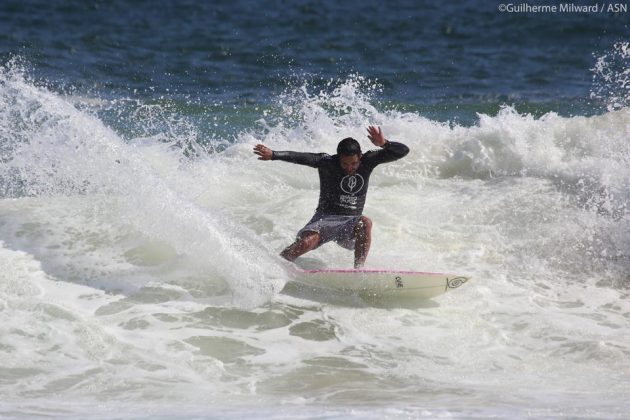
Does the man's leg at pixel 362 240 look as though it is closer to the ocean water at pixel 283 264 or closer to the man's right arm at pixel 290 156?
the ocean water at pixel 283 264

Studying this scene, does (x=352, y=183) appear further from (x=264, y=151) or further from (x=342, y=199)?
(x=264, y=151)

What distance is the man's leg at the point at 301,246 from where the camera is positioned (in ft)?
27.4

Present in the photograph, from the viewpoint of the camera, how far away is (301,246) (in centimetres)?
835

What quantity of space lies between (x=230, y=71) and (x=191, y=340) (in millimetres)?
14703

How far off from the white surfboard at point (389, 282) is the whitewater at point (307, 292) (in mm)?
113

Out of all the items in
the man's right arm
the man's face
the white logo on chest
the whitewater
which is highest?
the man's right arm

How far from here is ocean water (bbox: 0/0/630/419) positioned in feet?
20.5

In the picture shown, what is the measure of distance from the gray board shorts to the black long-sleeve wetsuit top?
0.27ft

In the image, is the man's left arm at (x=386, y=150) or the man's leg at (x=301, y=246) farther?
the man's leg at (x=301, y=246)

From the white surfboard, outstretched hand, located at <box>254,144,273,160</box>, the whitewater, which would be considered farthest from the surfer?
the white surfboard

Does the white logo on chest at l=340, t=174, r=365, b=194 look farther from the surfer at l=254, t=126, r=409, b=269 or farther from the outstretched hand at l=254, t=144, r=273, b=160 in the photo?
the outstretched hand at l=254, t=144, r=273, b=160

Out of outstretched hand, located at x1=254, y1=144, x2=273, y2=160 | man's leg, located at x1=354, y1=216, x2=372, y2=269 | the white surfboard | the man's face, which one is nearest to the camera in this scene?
the white surfboard

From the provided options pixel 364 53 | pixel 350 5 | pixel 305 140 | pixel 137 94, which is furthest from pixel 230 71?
pixel 350 5

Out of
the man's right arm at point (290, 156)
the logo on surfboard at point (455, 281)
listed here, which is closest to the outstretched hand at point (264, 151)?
the man's right arm at point (290, 156)
